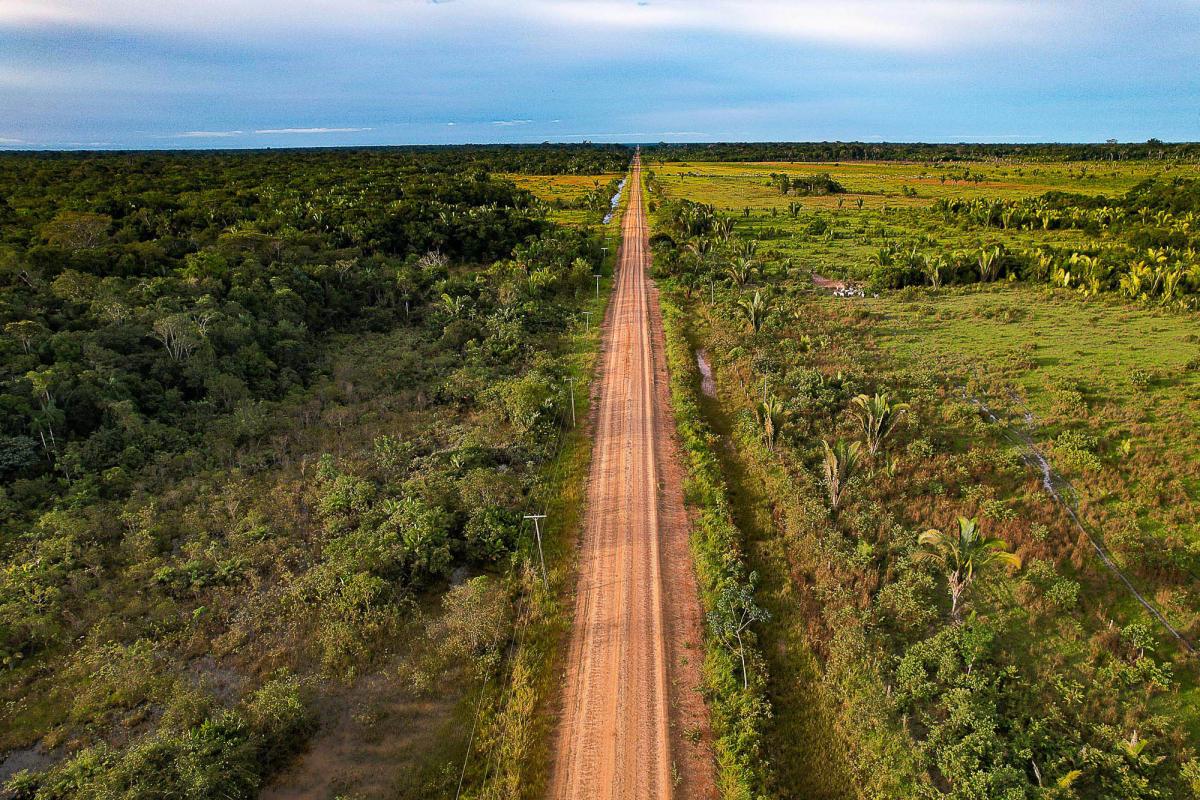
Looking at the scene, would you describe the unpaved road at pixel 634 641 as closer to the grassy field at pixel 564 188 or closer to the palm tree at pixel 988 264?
the palm tree at pixel 988 264

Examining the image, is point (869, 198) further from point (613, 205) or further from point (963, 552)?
point (963, 552)

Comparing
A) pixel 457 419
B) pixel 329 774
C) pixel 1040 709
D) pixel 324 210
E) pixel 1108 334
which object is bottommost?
pixel 329 774

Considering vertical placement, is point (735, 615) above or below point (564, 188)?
below

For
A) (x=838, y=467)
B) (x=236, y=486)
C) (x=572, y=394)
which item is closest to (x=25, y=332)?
(x=236, y=486)

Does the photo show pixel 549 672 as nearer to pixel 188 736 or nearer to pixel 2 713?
pixel 188 736

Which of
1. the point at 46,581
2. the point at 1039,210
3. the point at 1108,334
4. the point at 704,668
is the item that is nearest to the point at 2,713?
the point at 46,581

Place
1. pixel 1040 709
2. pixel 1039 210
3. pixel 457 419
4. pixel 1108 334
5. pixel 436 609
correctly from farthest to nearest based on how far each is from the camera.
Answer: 1. pixel 1039 210
2. pixel 1108 334
3. pixel 457 419
4. pixel 436 609
5. pixel 1040 709
